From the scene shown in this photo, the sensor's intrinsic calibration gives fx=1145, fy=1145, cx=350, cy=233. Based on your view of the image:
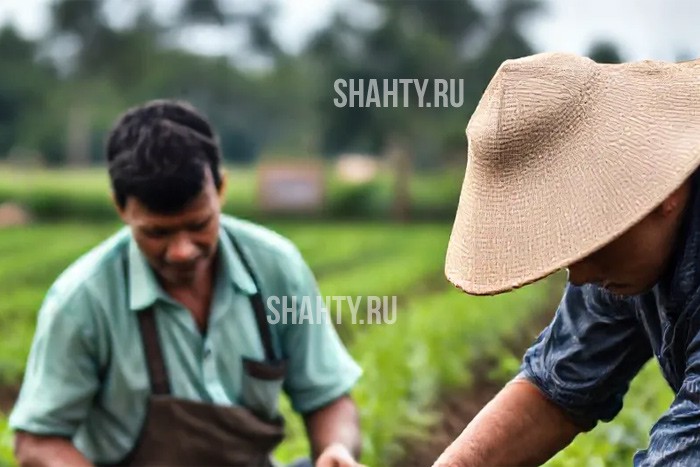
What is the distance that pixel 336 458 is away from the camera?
2.65m

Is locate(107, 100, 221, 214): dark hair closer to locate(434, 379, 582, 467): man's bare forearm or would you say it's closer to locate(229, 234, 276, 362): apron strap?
locate(229, 234, 276, 362): apron strap

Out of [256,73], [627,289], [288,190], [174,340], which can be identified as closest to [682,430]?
[627,289]

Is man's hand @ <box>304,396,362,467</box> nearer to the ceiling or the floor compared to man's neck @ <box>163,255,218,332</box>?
nearer to the floor

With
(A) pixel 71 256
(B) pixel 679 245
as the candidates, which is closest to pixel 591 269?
(B) pixel 679 245

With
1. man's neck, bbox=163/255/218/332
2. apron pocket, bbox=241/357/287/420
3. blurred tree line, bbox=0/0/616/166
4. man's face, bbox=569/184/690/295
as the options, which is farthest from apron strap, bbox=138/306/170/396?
blurred tree line, bbox=0/0/616/166

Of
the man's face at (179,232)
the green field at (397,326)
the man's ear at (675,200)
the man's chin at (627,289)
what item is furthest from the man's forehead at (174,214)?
the man's ear at (675,200)

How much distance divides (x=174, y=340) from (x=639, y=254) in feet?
5.10

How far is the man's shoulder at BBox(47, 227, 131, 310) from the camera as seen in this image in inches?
110

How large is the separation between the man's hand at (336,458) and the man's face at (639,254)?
1088 millimetres

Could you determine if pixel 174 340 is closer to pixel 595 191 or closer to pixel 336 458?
pixel 336 458

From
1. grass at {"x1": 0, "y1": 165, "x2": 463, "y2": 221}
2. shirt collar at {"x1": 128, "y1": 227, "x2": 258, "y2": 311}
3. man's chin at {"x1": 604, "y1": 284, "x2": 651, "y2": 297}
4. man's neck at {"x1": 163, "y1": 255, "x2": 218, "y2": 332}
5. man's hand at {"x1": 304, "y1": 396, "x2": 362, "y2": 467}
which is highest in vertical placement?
man's chin at {"x1": 604, "y1": 284, "x2": 651, "y2": 297}

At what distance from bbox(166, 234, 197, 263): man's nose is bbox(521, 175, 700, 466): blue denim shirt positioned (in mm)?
975

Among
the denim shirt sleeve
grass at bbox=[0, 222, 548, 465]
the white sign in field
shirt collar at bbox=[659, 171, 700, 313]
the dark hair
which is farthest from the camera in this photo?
the white sign in field

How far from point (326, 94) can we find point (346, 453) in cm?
2237
